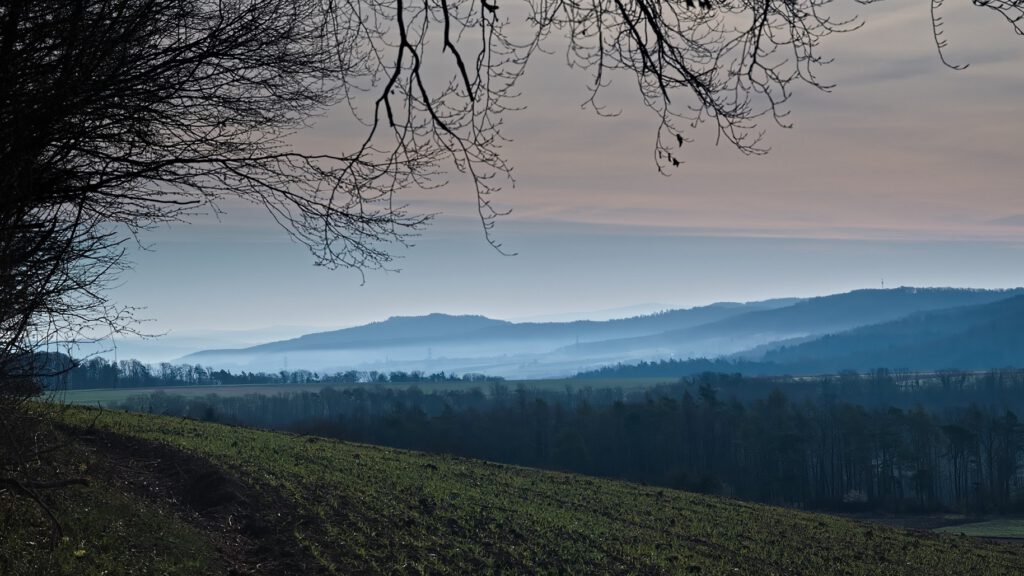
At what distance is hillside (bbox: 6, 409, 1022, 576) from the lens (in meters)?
12.3

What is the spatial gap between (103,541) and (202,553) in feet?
4.32

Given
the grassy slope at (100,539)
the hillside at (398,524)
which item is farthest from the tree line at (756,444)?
the grassy slope at (100,539)

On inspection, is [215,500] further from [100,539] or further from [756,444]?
[756,444]

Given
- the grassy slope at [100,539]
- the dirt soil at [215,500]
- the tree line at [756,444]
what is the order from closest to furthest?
1. the grassy slope at [100,539]
2. the dirt soil at [215,500]
3. the tree line at [756,444]

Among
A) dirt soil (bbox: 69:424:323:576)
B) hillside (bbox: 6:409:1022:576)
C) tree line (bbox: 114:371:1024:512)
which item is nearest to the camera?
dirt soil (bbox: 69:424:323:576)

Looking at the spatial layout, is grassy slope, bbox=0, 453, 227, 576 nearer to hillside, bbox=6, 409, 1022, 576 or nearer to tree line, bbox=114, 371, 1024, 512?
hillside, bbox=6, 409, 1022, 576

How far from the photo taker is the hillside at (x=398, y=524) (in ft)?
40.4

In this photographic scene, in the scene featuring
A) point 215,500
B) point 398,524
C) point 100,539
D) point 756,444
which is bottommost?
point 756,444

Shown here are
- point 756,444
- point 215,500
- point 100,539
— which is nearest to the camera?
point 100,539

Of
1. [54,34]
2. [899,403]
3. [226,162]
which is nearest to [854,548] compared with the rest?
[226,162]

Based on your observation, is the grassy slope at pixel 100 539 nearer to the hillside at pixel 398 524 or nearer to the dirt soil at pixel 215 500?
the hillside at pixel 398 524

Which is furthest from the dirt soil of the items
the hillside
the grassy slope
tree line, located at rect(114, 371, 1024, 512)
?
tree line, located at rect(114, 371, 1024, 512)

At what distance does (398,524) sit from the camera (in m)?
15.4

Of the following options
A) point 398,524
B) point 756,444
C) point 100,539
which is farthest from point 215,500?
point 756,444
